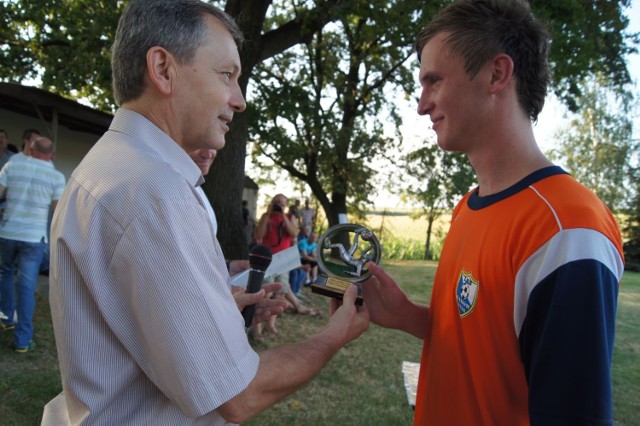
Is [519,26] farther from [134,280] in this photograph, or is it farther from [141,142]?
[134,280]

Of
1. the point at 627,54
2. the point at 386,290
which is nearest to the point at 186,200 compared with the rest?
the point at 386,290

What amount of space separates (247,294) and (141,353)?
0.62m

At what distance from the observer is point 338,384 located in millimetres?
5395

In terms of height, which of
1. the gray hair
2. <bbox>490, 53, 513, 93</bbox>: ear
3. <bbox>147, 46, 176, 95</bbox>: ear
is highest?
<bbox>490, 53, 513, 93</bbox>: ear

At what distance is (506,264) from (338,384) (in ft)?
14.6

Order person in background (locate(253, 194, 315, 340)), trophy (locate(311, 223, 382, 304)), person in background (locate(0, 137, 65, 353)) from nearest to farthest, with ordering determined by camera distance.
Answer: trophy (locate(311, 223, 382, 304))
person in background (locate(0, 137, 65, 353))
person in background (locate(253, 194, 315, 340))

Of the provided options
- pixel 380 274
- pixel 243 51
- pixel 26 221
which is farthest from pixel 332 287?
pixel 243 51

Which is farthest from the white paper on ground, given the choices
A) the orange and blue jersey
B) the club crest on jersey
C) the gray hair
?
the gray hair

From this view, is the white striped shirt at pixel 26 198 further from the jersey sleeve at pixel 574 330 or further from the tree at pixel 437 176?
the tree at pixel 437 176

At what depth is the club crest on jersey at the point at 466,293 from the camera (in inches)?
57.4

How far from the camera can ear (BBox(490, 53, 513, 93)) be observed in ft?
5.16

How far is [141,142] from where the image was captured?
130cm

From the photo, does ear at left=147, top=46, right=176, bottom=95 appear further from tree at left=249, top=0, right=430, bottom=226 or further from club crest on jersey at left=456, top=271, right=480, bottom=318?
tree at left=249, top=0, right=430, bottom=226

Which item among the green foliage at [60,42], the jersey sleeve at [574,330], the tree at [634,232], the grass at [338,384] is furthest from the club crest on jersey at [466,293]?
the tree at [634,232]
